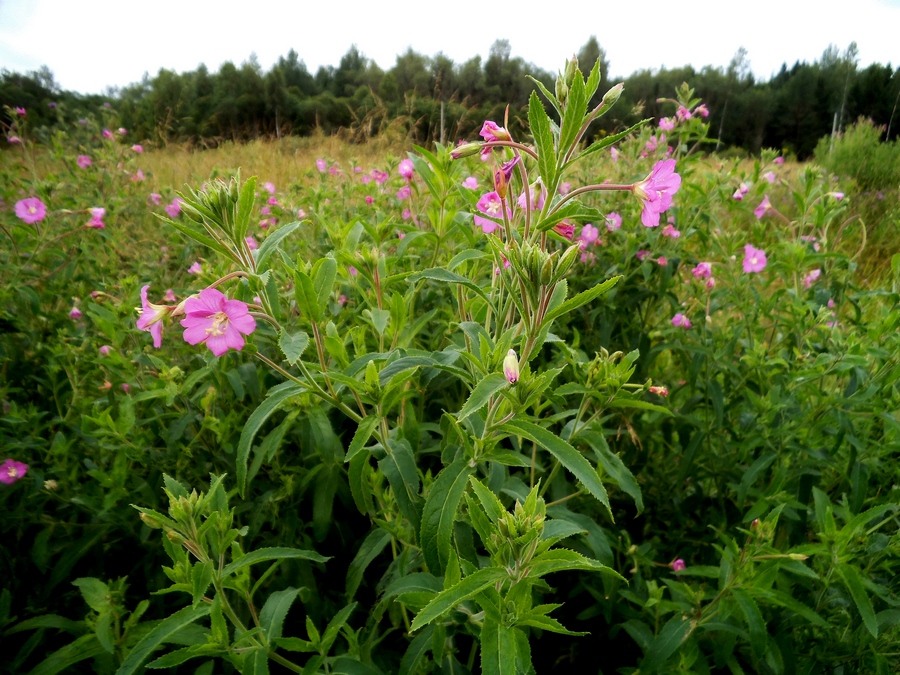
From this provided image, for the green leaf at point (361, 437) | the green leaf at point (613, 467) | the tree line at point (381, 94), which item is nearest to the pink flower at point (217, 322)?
the green leaf at point (361, 437)

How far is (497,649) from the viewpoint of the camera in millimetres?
A: 1036

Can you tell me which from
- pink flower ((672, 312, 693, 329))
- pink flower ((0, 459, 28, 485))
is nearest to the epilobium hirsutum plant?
pink flower ((0, 459, 28, 485))

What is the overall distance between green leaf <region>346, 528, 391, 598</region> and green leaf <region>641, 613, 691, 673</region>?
0.89 meters

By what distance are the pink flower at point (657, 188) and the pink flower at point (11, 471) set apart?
231 cm

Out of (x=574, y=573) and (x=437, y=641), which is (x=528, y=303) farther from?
(x=574, y=573)

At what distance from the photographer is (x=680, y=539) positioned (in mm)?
2266

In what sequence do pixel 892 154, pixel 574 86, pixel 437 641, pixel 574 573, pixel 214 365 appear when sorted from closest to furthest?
pixel 574 86, pixel 437 641, pixel 214 365, pixel 574 573, pixel 892 154

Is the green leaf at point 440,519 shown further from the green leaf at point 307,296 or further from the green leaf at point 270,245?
the green leaf at point 270,245

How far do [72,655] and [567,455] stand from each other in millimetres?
1585

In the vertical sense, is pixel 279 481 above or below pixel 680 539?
above

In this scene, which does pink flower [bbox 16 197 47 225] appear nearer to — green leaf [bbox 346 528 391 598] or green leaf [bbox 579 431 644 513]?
green leaf [bbox 346 528 391 598]

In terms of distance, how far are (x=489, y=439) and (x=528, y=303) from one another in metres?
0.34

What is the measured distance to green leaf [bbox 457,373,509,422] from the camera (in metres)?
0.99

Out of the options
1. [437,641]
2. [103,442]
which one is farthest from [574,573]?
[103,442]
